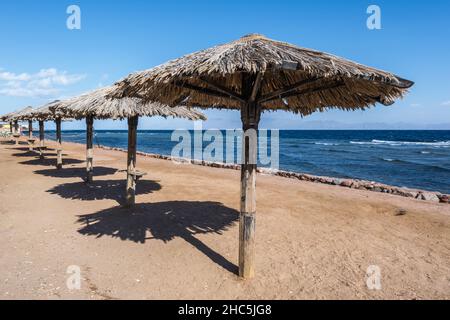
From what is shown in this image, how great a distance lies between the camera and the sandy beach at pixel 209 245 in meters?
4.52

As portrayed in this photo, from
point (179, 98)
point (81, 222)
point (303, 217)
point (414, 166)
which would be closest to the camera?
point (179, 98)

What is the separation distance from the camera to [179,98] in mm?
6320

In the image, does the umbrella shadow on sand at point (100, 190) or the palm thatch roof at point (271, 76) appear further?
the umbrella shadow on sand at point (100, 190)

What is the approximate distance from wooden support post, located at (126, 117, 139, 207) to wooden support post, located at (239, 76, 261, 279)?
174 inches

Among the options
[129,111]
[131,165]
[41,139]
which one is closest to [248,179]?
[131,165]

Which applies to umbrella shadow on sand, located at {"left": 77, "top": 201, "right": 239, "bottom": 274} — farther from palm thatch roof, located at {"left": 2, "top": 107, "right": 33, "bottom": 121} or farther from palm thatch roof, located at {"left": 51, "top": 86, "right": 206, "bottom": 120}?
palm thatch roof, located at {"left": 2, "top": 107, "right": 33, "bottom": 121}

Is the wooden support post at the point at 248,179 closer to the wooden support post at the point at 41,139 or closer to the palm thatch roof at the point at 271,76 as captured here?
the palm thatch roof at the point at 271,76

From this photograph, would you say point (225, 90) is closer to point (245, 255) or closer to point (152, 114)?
point (245, 255)

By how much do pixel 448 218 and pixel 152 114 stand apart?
7624 mm

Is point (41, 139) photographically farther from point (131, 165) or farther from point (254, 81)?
point (254, 81)

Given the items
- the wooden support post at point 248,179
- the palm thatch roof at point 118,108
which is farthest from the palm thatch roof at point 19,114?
the wooden support post at point 248,179

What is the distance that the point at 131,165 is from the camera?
8555 mm

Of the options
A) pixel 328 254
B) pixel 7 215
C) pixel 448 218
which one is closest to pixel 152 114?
pixel 7 215

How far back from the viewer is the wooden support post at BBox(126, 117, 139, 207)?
27.7ft
